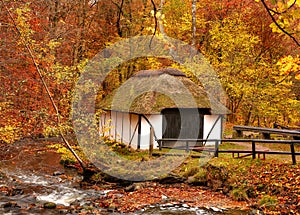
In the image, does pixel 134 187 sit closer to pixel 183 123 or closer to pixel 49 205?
pixel 49 205

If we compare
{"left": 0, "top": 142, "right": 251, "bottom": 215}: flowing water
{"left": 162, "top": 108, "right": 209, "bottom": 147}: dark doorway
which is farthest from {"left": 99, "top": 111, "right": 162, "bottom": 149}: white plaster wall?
{"left": 0, "top": 142, "right": 251, "bottom": 215}: flowing water

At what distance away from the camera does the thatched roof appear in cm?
1714

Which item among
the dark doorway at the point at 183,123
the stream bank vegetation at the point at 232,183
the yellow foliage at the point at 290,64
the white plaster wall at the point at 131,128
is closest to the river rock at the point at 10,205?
the stream bank vegetation at the point at 232,183

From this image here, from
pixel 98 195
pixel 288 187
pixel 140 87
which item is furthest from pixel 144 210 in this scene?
pixel 140 87

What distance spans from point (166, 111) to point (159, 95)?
3.49 ft

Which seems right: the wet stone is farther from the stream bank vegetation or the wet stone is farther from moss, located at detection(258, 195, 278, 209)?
moss, located at detection(258, 195, 278, 209)

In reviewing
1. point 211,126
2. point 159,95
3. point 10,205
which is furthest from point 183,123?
point 10,205

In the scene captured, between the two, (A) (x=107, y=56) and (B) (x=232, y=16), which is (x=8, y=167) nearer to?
(A) (x=107, y=56)

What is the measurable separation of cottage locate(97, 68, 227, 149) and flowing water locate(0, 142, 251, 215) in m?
3.47

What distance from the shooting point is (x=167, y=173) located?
13.1 m

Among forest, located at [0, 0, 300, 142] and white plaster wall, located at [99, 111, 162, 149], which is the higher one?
forest, located at [0, 0, 300, 142]

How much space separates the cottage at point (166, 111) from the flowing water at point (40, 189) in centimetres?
347

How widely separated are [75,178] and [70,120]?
273 cm

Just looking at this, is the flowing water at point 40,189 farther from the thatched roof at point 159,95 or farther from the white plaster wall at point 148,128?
the thatched roof at point 159,95
